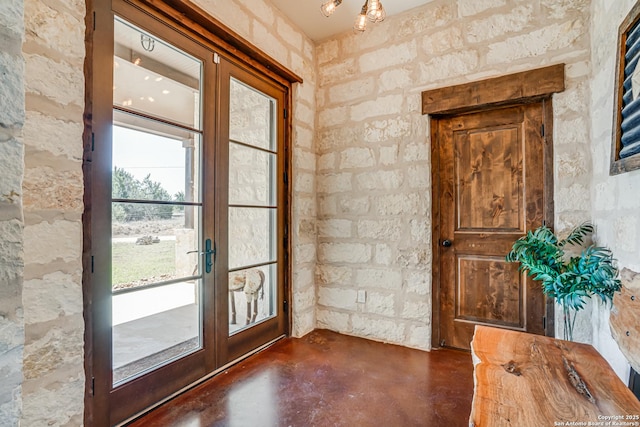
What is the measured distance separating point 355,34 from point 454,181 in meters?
1.84

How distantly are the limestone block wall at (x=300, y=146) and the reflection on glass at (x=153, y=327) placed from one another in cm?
115

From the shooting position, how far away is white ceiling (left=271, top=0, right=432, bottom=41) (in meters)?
2.83

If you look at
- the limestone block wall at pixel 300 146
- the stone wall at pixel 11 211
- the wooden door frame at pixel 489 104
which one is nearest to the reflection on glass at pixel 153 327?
the stone wall at pixel 11 211

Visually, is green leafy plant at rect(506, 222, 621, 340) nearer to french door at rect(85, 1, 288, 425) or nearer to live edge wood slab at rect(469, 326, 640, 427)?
live edge wood slab at rect(469, 326, 640, 427)

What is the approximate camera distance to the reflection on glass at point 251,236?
261cm

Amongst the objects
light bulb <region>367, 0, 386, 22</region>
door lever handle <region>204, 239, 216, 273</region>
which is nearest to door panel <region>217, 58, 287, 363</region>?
door lever handle <region>204, 239, 216, 273</region>

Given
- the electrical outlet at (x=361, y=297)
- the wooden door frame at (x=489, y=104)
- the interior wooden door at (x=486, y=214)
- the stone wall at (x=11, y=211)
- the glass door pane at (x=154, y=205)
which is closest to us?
the stone wall at (x=11, y=211)

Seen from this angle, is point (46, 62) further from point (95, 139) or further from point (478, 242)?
point (478, 242)

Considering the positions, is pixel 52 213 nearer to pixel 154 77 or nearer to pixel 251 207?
pixel 154 77

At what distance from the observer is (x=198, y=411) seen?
6.40 ft

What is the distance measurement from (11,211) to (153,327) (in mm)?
1436

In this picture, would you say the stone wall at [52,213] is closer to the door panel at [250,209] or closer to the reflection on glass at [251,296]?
the door panel at [250,209]

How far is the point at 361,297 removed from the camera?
3184mm

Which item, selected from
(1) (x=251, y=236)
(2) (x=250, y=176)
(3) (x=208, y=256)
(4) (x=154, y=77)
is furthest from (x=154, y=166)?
(1) (x=251, y=236)
